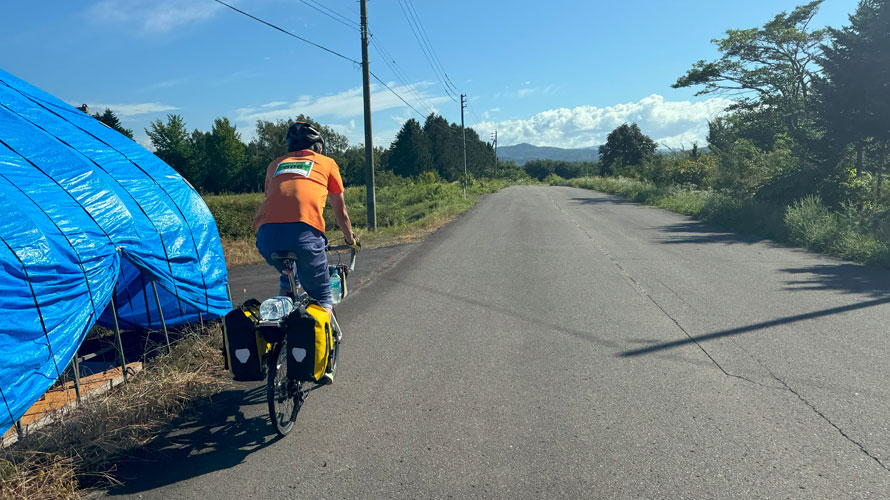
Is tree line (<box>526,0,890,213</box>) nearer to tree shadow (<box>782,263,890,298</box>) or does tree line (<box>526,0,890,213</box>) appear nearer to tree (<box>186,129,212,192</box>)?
tree shadow (<box>782,263,890,298</box>)

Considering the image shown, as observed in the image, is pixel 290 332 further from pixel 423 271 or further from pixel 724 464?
pixel 423 271

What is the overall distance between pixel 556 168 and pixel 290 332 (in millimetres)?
139589

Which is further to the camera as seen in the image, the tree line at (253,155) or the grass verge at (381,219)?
the tree line at (253,155)

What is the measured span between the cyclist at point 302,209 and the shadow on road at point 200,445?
3.17 ft

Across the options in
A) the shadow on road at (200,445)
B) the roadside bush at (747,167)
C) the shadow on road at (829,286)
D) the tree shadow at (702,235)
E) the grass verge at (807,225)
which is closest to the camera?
the shadow on road at (200,445)

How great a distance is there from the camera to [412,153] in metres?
73.8

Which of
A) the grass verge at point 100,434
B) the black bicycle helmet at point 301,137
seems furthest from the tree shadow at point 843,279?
the grass verge at point 100,434

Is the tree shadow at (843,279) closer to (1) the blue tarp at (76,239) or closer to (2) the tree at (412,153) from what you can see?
(1) the blue tarp at (76,239)

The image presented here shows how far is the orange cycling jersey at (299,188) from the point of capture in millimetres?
3973

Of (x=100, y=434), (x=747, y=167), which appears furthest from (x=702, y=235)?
(x=100, y=434)

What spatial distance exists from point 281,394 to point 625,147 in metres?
81.4

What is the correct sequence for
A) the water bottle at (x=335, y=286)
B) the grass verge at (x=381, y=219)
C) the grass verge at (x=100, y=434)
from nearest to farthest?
the grass verge at (x=100, y=434), the water bottle at (x=335, y=286), the grass verge at (x=381, y=219)

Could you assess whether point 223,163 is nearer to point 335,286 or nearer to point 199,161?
point 199,161

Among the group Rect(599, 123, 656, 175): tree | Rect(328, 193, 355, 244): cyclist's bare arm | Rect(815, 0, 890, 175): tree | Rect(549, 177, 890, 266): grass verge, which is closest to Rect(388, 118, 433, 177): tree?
Rect(599, 123, 656, 175): tree
